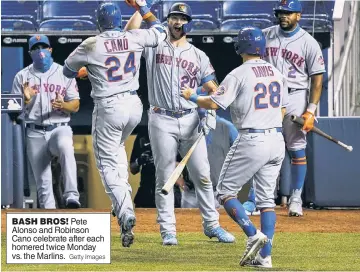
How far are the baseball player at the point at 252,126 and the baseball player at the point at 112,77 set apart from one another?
970mm

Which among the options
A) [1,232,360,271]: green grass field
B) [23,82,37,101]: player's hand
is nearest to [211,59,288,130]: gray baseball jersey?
[1,232,360,271]: green grass field

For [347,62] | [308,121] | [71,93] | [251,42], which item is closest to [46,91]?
[71,93]

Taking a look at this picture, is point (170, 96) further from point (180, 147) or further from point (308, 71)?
point (308, 71)

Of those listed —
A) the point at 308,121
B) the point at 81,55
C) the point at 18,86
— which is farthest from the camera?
the point at 18,86

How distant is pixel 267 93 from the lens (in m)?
7.87

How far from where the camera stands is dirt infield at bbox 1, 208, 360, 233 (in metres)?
10.2

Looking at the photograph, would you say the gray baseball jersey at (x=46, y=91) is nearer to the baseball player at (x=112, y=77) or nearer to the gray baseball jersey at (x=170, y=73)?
the gray baseball jersey at (x=170, y=73)

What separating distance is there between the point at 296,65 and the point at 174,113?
1812 millimetres

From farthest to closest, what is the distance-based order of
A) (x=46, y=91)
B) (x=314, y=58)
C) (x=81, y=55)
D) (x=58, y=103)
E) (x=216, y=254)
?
(x=46, y=91), (x=58, y=103), (x=314, y=58), (x=81, y=55), (x=216, y=254)

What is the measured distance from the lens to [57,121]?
1206 centimetres

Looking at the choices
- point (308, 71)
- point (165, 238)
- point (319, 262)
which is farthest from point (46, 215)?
Result: point (308, 71)

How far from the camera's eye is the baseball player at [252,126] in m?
7.81

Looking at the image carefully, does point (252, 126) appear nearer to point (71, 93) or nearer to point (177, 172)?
point (177, 172)

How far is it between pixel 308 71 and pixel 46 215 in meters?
3.41
